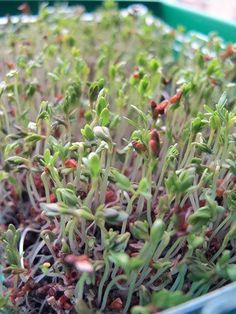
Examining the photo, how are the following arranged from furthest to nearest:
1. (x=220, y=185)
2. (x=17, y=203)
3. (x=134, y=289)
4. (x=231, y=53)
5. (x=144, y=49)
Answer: (x=144, y=49) → (x=231, y=53) → (x=17, y=203) → (x=220, y=185) → (x=134, y=289)

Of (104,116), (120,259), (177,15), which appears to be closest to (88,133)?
(104,116)

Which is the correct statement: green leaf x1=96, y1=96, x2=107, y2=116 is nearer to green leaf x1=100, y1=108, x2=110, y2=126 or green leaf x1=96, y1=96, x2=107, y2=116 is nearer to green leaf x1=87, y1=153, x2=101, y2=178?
green leaf x1=100, y1=108, x2=110, y2=126

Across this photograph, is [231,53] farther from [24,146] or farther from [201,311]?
[201,311]

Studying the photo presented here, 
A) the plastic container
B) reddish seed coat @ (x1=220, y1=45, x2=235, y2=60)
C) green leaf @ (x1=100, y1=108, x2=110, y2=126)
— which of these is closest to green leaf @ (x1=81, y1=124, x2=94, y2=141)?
green leaf @ (x1=100, y1=108, x2=110, y2=126)

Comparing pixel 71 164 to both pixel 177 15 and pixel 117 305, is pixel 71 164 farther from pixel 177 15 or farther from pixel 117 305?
pixel 177 15

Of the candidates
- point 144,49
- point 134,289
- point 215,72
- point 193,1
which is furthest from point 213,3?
point 134,289

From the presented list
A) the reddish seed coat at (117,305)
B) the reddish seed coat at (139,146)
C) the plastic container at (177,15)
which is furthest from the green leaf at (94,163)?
the plastic container at (177,15)

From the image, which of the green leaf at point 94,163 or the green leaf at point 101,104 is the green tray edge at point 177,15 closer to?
the green leaf at point 101,104

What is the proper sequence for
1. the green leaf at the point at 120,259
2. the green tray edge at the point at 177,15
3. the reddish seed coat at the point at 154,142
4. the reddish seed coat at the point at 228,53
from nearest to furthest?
the green leaf at the point at 120,259, the reddish seed coat at the point at 154,142, the reddish seed coat at the point at 228,53, the green tray edge at the point at 177,15
